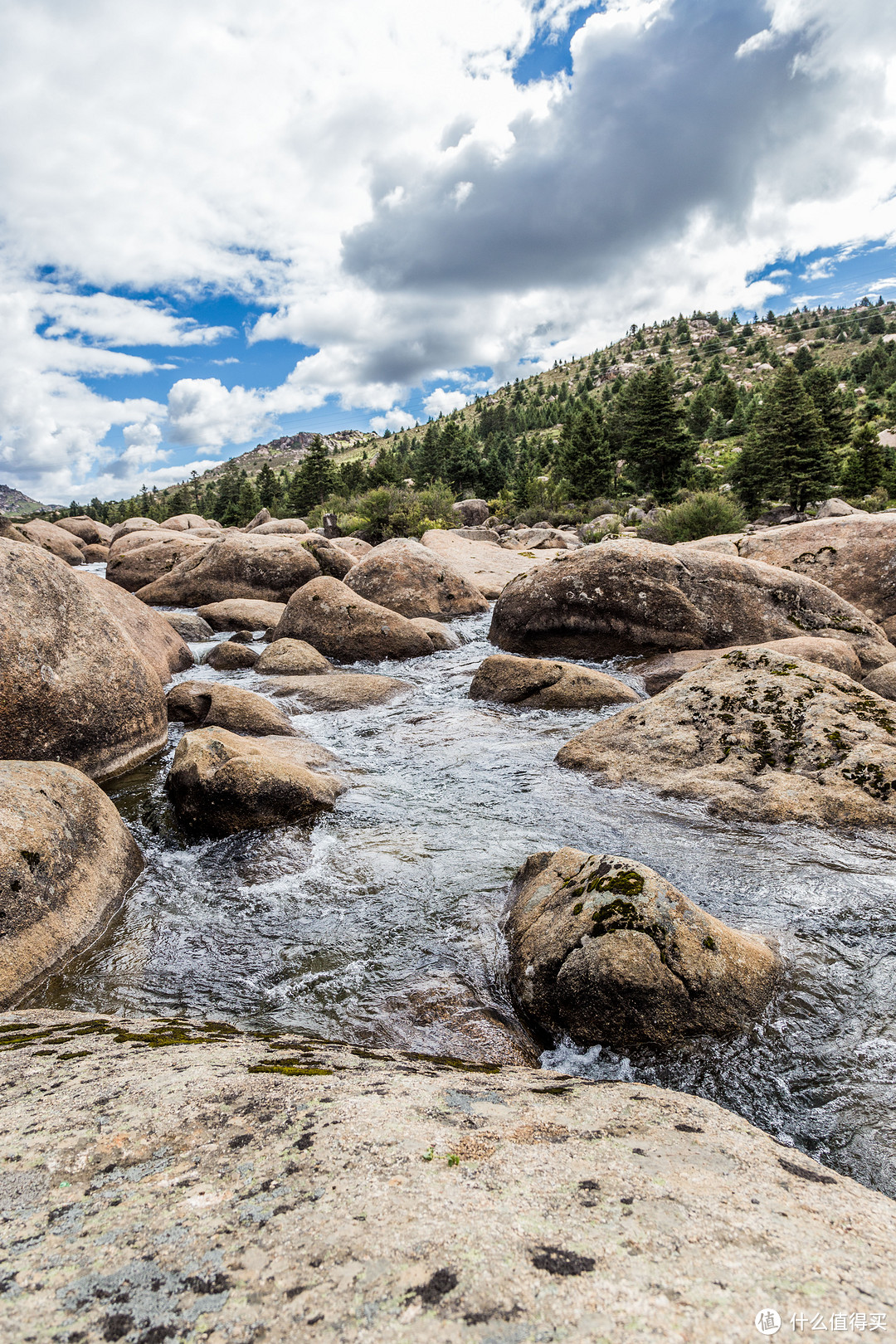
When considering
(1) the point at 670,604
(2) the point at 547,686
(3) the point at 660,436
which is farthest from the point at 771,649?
(3) the point at 660,436

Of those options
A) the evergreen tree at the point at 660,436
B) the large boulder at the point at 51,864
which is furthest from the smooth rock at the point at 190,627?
the evergreen tree at the point at 660,436

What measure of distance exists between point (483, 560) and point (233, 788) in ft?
66.0

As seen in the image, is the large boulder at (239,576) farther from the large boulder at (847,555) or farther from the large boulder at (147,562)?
the large boulder at (847,555)

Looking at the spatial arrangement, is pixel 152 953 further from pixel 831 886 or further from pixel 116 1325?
pixel 831 886

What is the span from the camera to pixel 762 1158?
7.66 feet

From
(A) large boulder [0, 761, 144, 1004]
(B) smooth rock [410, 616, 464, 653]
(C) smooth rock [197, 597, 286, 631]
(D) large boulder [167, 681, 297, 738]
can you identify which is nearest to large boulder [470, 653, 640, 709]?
(D) large boulder [167, 681, 297, 738]

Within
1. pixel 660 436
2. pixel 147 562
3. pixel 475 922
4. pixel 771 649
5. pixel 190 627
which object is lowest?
pixel 475 922

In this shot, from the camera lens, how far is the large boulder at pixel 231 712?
10.1 meters

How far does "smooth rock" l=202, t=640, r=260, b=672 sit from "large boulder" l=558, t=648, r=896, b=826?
30.4ft

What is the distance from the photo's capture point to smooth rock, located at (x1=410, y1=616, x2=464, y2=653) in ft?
55.0

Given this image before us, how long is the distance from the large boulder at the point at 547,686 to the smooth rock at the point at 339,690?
6.39ft

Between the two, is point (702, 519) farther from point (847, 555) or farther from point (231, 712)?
point (231, 712)

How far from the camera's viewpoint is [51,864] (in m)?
5.25

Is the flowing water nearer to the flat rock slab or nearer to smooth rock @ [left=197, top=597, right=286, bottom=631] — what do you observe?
the flat rock slab
